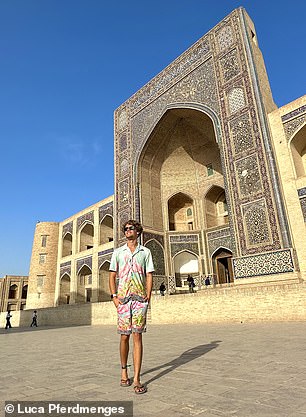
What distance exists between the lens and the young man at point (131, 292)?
2.37 metres

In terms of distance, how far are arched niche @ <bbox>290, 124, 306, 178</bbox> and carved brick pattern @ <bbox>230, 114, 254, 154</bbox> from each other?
1.38 m

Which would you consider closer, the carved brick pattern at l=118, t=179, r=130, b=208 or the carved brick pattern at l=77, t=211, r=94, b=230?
the carved brick pattern at l=118, t=179, r=130, b=208

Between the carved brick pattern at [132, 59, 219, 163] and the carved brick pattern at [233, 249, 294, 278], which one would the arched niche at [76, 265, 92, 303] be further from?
the carved brick pattern at [233, 249, 294, 278]

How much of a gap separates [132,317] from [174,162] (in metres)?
15.7

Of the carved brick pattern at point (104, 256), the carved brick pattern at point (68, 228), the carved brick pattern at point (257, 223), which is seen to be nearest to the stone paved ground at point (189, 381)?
the carved brick pattern at point (257, 223)

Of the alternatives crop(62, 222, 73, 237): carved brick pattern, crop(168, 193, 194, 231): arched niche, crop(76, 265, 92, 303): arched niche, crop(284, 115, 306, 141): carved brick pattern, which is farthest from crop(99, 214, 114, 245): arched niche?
crop(284, 115, 306, 141): carved brick pattern

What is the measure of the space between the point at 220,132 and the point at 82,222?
13595mm

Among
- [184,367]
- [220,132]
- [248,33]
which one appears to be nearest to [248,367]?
[184,367]

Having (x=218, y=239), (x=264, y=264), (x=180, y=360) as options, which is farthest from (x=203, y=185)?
(x=180, y=360)

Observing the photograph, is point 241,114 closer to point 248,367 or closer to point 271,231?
point 271,231

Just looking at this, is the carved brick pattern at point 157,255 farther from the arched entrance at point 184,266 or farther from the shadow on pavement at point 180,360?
the shadow on pavement at point 180,360

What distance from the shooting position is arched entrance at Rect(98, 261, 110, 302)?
64.1 feet

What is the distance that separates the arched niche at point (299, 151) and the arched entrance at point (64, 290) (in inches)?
707

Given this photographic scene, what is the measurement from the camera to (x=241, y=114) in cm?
1138
